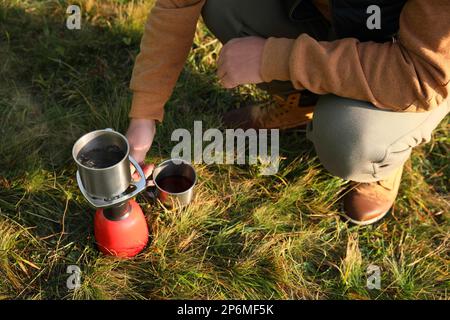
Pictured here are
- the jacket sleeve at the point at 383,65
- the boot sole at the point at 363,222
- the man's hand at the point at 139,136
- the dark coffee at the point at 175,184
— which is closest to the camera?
the jacket sleeve at the point at 383,65

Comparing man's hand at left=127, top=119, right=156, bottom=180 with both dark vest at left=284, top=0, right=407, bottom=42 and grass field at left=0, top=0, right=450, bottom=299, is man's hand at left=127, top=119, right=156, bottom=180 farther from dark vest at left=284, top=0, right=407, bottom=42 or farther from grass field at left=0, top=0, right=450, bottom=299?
dark vest at left=284, top=0, right=407, bottom=42

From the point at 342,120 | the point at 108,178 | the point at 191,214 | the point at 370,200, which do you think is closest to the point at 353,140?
the point at 342,120

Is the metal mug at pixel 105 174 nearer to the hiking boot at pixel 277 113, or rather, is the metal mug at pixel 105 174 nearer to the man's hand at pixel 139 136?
the man's hand at pixel 139 136

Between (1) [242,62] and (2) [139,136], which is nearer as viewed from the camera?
(1) [242,62]

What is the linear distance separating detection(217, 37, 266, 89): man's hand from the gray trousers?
0.23m

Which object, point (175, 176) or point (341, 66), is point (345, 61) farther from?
point (175, 176)

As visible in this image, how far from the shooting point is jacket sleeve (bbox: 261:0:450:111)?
1.36 m

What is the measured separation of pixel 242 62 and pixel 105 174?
1.79ft

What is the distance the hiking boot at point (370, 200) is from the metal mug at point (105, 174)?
88 cm

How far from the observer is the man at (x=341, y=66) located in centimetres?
143

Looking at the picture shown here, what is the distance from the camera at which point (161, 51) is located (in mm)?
1658

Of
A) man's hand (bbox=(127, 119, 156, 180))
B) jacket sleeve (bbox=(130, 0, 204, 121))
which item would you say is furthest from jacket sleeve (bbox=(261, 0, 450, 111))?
man's hand (bbox=(127, 119, 156, 180))

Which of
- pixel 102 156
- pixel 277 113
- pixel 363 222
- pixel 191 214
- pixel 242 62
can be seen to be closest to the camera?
pixel 102 156

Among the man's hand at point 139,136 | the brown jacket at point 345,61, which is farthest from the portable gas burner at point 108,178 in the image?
A: the brown jacket at point 345,61
